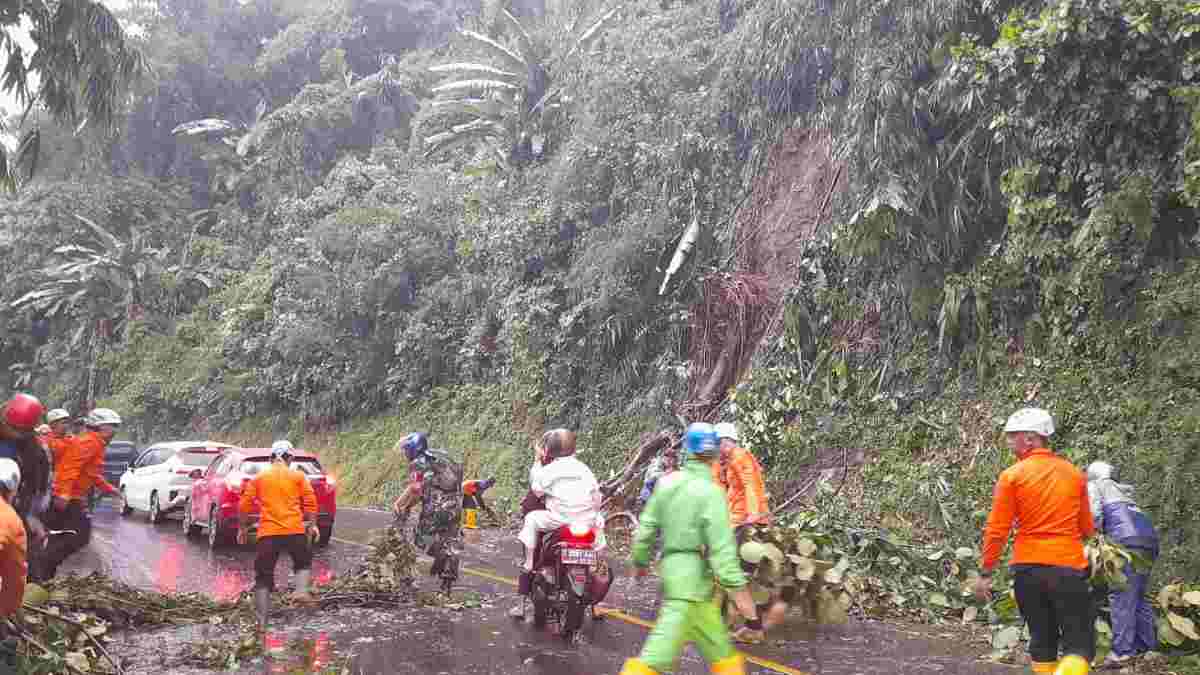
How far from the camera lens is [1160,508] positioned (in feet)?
35.9

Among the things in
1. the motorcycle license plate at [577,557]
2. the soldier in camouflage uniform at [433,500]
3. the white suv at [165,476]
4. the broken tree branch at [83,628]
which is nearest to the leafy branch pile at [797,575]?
the motorcycle license plate at [577,557]

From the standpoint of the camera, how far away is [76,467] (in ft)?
36.5

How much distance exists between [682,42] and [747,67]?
4.37m

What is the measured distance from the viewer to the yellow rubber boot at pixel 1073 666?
6.28 m

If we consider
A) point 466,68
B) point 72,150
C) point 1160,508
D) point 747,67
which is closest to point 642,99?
point 747,67

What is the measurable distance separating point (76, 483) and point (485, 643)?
16.0 feet

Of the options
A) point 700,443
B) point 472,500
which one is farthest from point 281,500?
point 472,500

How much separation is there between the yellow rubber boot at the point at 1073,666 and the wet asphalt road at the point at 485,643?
2.35m

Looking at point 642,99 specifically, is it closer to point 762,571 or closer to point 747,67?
point 747,67

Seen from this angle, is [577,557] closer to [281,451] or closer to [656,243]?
[281,451]

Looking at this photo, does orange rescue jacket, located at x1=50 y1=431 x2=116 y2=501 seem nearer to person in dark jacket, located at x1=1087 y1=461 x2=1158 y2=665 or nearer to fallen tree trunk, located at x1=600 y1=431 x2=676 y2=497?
person in dark jacket, located at x1=1087 y1=461 x2=1158 y2=665

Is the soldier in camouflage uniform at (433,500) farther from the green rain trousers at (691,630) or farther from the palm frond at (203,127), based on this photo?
the palm frond at (203,127)

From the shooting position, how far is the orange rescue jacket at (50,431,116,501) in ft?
36.4

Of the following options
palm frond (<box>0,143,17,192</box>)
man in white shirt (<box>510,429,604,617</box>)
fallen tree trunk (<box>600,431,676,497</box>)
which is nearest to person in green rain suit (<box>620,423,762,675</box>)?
man in white shirt (<box>510,429,604,617</box>)
